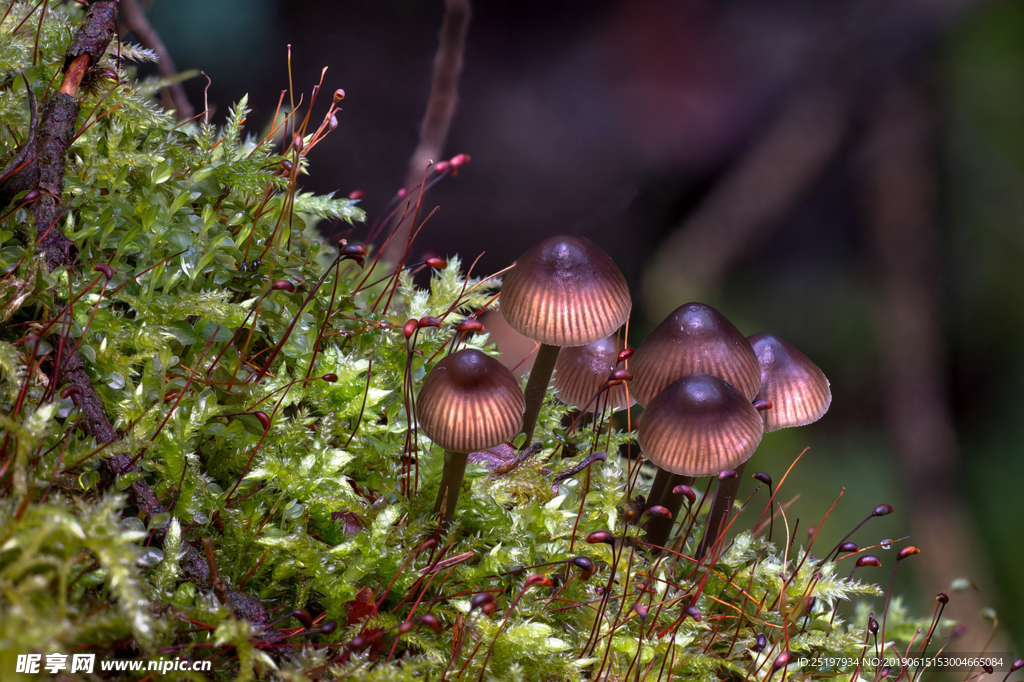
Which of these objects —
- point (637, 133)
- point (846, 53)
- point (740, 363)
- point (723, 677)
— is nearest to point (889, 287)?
point (846, 53)

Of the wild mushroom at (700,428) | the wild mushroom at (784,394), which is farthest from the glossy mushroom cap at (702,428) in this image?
the wild mushroom at (784,394)

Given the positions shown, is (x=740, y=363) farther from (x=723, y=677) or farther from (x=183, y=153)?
(x=183, y=153)

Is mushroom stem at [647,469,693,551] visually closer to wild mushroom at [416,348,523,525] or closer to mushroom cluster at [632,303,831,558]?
mushroom cluster at [632,303,831,558]

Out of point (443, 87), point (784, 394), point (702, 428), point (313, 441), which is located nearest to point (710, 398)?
point (702, 428)

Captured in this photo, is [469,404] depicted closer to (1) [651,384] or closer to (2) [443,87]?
(1) [651,384]

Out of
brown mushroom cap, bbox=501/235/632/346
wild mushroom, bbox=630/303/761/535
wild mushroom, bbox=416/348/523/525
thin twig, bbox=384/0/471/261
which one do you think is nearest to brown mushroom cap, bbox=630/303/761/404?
wild mushroom, bbox=630/303/761/535
